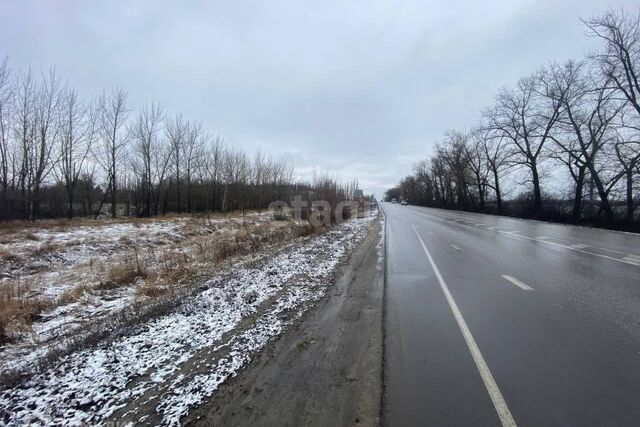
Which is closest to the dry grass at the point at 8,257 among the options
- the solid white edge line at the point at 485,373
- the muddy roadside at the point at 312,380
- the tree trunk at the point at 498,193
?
the muddy roadside at the point at 312,380

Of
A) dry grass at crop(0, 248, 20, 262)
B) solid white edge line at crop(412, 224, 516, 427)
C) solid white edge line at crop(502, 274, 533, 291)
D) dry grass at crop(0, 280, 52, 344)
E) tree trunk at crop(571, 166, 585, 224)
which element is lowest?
dry grass at crop(0, 280, 52, 344)

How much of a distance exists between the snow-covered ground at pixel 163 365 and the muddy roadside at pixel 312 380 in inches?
9.3

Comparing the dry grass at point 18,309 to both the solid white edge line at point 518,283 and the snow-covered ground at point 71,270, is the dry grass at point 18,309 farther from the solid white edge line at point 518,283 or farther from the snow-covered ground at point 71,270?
the solid white edge line at point 518,283

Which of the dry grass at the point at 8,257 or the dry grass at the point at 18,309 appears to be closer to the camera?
the dry grass at the point at 18,309

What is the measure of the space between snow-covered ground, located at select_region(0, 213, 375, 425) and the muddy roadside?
237 mm

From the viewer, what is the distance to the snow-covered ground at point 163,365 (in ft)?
11.3

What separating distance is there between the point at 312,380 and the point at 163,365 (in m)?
1.87

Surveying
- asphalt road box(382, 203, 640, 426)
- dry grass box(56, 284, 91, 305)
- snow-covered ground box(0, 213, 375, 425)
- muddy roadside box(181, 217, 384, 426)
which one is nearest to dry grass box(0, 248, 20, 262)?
dry grass box(56, 284, 91, 305)

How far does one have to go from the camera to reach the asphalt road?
129 inches

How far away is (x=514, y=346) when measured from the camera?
4.65 meters

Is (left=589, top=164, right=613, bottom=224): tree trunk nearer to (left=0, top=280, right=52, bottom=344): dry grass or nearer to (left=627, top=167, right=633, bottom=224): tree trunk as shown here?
(left=627, top=167, right=633, bottom=224): tree trunk

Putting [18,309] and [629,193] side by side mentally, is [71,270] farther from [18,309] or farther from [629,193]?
[629,193]

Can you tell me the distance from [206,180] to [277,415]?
52.3 meters

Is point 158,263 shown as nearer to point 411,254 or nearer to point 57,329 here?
point 57,329
